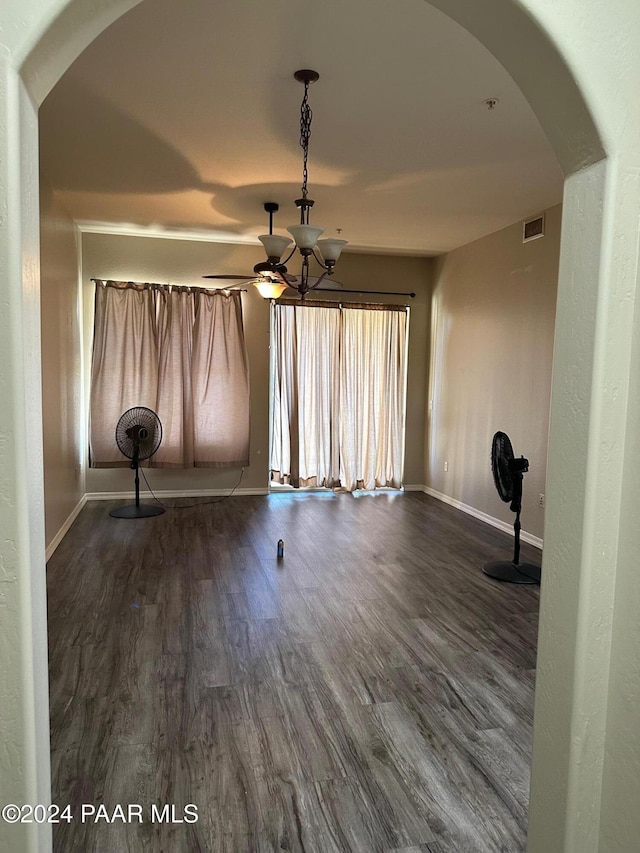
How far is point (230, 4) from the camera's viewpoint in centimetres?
204

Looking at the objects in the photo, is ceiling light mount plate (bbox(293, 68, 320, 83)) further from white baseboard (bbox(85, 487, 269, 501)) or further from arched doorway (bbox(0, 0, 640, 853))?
white baseboard (bbox(85, 487, 269, 501))

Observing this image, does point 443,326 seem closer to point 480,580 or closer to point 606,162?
point 480,580

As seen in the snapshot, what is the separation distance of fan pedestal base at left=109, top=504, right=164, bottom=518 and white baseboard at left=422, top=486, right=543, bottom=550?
2951 millimetres

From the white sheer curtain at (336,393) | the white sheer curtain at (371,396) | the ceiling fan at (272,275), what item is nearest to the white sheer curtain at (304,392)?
the white sheer curtain at (336,393)

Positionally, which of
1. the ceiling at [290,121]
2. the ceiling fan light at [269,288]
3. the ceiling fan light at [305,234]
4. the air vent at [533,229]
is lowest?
the ceiling fan light at [269,288]

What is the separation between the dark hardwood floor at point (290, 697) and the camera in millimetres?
1691

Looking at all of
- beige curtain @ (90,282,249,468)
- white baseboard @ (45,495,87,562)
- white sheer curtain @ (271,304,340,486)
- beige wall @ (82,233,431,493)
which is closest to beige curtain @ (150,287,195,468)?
beige curtain @ (90,282,249,468)

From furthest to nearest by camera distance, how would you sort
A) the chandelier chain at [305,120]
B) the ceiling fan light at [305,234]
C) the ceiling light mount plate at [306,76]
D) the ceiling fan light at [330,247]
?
1. the ceiling fan light at [330,247]
2. the ceiling fan light at [305,234]
3. the chandelier chain at [305,120]
4. the ceiling light mount plate at [306,76]

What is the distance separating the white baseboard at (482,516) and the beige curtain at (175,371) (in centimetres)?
213

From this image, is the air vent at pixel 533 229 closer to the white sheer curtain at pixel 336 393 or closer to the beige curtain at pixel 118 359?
the white sheer curtain at pixel 336 393

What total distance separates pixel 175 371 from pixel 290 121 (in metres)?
3.23

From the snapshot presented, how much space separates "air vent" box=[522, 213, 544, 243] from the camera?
4508 millimetres

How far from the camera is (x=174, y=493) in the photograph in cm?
595

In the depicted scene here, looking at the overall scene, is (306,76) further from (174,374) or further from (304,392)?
(304,392)
